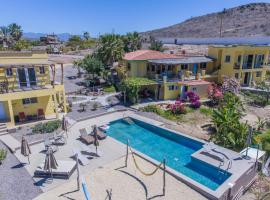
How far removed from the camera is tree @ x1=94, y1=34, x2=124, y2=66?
41.2 metres

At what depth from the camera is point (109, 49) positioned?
41.2 meters

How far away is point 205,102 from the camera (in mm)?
30938

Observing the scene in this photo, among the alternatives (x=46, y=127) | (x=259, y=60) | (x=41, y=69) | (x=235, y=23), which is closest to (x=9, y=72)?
(x=41, y=69)

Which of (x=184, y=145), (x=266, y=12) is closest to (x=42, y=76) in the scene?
(x=184, y=145)

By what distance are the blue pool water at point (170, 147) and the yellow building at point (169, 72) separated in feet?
30.8

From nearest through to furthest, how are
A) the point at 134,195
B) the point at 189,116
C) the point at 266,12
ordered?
the point at 134,195 < the point at 189,116 < the point at 266,12

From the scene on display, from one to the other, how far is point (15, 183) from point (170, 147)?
12.5 meters

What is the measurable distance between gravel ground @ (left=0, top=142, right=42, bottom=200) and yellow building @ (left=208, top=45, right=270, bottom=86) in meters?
32.3

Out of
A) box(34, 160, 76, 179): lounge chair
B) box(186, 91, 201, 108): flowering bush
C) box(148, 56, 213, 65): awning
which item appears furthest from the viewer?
box(148, 56, 213, 65): awning

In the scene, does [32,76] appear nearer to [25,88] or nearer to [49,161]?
[25,88]

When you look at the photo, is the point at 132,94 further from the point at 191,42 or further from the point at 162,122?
the point at 191,42

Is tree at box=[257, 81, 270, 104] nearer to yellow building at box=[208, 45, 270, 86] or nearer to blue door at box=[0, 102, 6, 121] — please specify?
yellow building at box=[208, 45, 270, 86]

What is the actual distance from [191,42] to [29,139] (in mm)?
74783

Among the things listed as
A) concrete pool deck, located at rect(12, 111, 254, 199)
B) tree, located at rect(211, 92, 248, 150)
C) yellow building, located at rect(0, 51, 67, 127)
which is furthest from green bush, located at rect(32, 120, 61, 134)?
tree, located at rect(211, 92, 248, 150)
